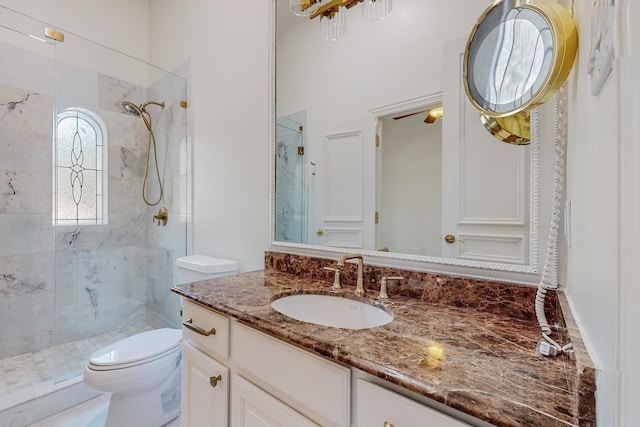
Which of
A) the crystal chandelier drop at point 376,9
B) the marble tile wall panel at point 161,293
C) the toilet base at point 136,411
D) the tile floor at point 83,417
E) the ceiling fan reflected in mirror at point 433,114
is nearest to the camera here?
the ceiling fan reflected in mirror at point 433,114

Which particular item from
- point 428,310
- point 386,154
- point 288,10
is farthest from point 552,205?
point 288,10

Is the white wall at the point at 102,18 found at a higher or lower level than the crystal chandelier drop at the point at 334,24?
higher

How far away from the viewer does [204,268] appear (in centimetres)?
168

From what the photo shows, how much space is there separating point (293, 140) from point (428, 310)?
1.03 m

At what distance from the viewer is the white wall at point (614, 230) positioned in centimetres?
21

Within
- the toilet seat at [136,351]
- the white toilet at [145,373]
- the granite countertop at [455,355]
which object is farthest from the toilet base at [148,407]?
the granite countertop at [455,355]

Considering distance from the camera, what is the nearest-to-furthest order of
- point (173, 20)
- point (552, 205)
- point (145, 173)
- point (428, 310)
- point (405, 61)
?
point (552, 205) → point (428, 310) → point (405, 61) → point (173, 20) → point (145, 173)

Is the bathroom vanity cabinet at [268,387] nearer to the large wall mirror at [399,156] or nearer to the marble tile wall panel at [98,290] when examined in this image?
the large wall mirror at [399,156]

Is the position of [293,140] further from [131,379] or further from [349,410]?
[131,379]

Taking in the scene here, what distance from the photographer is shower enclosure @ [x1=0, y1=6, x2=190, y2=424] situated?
2031 millimetres

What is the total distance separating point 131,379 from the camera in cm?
141

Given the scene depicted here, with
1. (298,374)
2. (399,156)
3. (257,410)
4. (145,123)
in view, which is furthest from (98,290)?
(399,156)

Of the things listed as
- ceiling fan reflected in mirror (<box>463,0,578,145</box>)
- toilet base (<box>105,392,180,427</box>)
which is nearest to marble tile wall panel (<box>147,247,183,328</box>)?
toilet base (<box>105,392,180,427</box>)

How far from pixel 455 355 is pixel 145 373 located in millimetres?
1450
